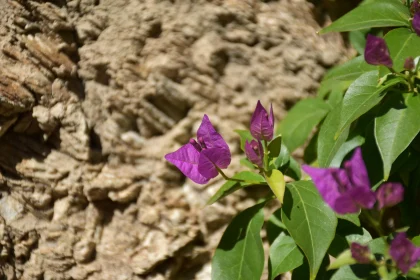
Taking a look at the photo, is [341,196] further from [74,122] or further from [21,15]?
[21,15]

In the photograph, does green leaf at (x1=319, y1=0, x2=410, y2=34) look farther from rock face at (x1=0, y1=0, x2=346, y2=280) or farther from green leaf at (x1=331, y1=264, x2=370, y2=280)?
green leaf at (x1=331, y1=264, x2=370, y2=280)

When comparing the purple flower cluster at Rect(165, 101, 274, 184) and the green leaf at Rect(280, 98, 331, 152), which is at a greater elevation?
the purple flower cluster at Rect(165, 101, 274, 184)

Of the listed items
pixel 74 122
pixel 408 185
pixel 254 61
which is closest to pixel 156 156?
pixel 74 122

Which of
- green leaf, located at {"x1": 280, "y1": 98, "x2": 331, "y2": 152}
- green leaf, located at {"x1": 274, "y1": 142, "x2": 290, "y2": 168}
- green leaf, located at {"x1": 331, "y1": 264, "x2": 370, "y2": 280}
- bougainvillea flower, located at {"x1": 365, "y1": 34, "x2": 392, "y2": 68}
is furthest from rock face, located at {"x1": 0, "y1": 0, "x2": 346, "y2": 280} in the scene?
bougainvillea flower, located at {"x1": 365, "y1": 34, "x2": 392, "y2": 68}

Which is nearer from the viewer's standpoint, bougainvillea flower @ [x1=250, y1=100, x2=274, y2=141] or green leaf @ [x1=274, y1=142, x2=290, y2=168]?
bougainvillea flower @ [x1=250, y1=100, x2=274, y2=141]

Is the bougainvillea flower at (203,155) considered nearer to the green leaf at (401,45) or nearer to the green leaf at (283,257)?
the green leaf at (283,257)

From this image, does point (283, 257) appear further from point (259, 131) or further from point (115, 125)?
point (115, 125)

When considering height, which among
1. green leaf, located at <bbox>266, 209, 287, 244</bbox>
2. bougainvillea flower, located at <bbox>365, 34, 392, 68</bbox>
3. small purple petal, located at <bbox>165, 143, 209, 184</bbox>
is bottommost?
green leaf, located at <bbox>266, 209, 287, 244</bbox>

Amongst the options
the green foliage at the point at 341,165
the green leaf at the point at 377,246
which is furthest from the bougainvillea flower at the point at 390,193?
the green leaf at the point at 377,246
